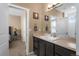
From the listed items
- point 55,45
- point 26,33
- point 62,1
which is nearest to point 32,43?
point 26,33

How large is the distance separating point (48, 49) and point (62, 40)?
0.76 ft

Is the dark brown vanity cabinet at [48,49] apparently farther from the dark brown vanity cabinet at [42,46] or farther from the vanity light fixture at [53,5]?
the vanity light fixture at [53,5]

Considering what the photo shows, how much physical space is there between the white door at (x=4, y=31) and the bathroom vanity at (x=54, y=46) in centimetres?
34

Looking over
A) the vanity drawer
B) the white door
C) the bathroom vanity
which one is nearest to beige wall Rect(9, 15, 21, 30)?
the white door

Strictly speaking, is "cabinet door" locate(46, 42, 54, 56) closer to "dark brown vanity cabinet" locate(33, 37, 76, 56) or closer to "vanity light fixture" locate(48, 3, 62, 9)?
"dark brown vanity cabinet" locate(33, 37, 76, 56)

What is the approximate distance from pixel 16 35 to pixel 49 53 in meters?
0.46

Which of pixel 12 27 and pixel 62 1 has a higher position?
pixel 62 1

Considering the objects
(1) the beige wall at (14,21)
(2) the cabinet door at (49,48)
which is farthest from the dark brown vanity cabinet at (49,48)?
(1) the beige wall at (14,21)

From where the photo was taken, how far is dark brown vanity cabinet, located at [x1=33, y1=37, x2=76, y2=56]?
44.6 inches

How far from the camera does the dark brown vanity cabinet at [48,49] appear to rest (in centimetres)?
113

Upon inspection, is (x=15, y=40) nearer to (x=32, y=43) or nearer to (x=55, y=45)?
→ (x=32, y=43)

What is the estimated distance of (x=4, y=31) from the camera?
110 cm

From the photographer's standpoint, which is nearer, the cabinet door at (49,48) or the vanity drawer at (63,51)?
the vanity drawer at (63,51)

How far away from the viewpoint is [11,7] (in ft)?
3.73
